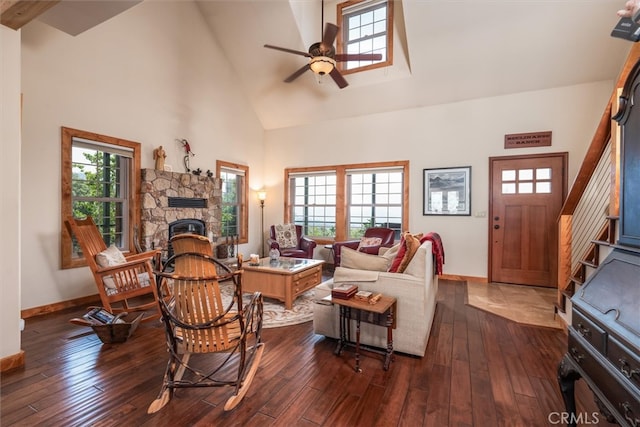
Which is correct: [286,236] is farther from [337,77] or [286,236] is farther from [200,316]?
[200,316]

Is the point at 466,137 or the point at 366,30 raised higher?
the point at 366,30

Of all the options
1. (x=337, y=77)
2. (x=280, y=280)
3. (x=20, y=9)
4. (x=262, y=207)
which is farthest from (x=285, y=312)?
(x=262, y=207)

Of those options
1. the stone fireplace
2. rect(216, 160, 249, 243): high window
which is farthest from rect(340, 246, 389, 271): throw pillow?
rect(216, 160, 249, 243): high window

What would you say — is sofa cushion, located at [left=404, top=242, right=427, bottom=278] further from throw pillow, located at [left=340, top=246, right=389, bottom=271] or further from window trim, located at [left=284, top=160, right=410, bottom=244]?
window trim, located at [left=284, top=160, right=410, bottom=244]

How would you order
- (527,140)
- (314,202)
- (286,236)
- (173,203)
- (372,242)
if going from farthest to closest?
(314,202) < (286,236) < (372,242) < (173,203) < (527,140)

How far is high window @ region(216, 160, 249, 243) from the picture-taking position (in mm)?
6219

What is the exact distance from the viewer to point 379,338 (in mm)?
2504

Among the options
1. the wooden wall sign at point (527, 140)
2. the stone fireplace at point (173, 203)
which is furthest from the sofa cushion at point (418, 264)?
the stone fireplace at point (173, 203)

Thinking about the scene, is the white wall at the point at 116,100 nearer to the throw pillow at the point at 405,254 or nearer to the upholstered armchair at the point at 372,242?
the upholstered armchair at the point at 372,242

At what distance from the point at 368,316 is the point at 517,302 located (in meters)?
2.74

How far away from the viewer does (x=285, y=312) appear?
11.2 ft

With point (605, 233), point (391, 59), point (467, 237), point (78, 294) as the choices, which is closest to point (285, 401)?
point (605, 233)

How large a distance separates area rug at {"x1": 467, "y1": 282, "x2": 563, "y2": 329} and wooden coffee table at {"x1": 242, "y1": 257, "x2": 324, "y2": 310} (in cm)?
222

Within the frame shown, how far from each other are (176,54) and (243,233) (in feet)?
11.8
